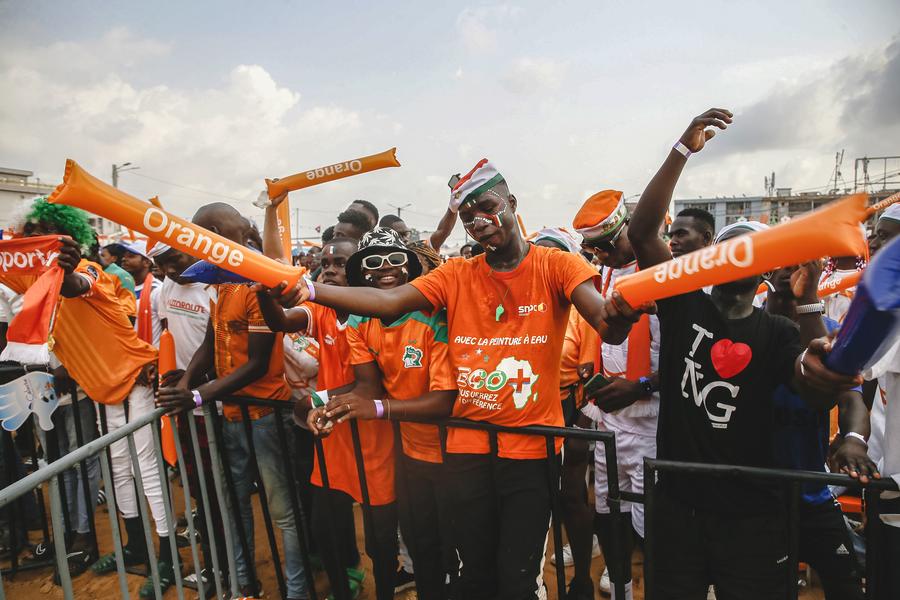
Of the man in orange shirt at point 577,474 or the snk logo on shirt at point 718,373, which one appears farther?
the man in orange shirt at point 577,474

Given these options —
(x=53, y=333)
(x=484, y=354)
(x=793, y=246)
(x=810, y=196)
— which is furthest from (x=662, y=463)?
(x=810, y=196)

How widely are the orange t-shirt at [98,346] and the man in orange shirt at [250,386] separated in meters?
0.79

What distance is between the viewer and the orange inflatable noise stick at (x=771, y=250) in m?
1.25

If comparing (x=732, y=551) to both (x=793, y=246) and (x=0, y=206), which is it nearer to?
(x=793, y=246)

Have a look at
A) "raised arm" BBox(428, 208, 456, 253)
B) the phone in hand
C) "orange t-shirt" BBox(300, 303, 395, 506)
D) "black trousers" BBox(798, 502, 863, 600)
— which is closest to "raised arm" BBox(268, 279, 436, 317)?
"orange t-shirt" BBox(300, 303, 395, 506)

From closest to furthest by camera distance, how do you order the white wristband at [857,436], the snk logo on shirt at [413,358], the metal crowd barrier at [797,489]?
the metal crowd barrier at [797,489], the white wristband at [857,436], the snk logo on shirt at [413,358]

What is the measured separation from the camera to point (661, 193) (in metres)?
2.20

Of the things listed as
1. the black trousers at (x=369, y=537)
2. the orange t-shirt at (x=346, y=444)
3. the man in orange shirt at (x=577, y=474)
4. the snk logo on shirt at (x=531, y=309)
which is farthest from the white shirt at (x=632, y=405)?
the black trousers at (x=369, y=537)

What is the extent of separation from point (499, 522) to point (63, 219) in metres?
3.72

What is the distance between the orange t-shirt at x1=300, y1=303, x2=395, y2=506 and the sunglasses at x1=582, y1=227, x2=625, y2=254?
5.32 ft

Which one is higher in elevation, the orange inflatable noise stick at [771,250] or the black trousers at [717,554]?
the orange inflatable noise stick at [771,250]

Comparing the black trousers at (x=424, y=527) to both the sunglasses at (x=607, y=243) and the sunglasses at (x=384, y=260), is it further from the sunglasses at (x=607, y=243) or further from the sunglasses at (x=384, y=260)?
the sunglasses at (x=607, y=243)

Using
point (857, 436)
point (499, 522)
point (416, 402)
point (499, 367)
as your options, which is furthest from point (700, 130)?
point (499, 522)

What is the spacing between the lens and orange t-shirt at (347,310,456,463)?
2.51 meters
